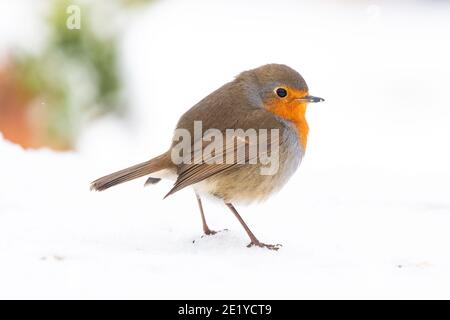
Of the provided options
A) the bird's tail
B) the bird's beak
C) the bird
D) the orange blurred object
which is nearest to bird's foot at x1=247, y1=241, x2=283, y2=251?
the bird

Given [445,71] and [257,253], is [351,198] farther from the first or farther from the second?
[445,71]

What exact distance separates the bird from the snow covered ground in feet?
0.99

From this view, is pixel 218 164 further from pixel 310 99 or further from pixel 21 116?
pixel 21 116

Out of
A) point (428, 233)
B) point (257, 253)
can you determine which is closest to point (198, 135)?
point (257, 253)

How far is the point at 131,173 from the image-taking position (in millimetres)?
3945

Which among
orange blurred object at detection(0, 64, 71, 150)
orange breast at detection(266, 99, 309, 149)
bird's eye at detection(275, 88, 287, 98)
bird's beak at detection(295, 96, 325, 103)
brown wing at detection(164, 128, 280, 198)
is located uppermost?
bird's eye at detection(275, 88, 287, 98)

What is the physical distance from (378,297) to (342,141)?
142 inches

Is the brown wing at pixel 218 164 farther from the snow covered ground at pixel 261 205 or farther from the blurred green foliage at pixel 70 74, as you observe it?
the blurred green foliage at pixel 70 74

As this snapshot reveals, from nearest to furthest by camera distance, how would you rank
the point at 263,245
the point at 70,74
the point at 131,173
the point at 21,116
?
the point at 131,173 < the point at 263,245 < the point at 70,74 < the point at 21,116

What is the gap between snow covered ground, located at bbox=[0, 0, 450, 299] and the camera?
3.35m

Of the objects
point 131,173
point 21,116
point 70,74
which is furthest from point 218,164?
point 21,116

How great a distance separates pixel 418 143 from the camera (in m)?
6.64

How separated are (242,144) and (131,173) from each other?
0.60m

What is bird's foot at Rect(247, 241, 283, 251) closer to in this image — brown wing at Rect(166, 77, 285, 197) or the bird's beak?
brown wing at Rect(166, 77, 285, 197)
